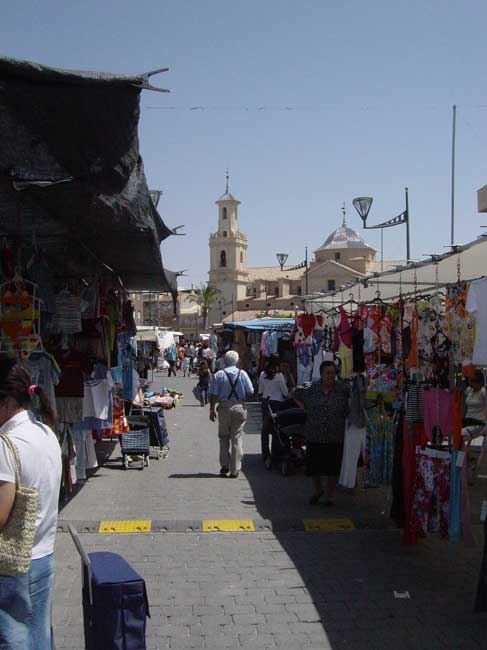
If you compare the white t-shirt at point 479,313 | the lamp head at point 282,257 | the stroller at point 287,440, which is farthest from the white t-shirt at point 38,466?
the lamp head at point 282,257

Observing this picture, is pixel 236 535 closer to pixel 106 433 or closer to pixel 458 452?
pixel 458 452

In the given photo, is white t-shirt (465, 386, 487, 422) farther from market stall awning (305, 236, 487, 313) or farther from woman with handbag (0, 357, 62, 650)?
woman with handbag (0, 357, 62, 650)

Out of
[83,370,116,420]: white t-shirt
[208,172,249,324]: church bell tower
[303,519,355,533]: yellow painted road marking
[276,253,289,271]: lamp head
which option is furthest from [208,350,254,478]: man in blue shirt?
[208,172,249,324]: church bell tower

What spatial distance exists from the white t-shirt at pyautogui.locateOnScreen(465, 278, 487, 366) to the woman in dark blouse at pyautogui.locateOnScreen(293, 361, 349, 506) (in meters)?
2.90

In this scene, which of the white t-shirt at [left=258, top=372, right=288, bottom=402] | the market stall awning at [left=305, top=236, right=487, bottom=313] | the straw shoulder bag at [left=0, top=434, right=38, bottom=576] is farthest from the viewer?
the white t-shirt at [left=258, top=372, right=288, bottom=402]

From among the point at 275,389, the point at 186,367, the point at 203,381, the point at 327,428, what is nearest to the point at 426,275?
the point at 327,428

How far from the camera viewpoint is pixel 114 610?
377cm

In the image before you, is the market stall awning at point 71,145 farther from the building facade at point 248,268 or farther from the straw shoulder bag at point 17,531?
the building facade at point 248,268

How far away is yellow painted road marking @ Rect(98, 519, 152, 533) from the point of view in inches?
288

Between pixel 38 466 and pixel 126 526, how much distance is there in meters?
4.58

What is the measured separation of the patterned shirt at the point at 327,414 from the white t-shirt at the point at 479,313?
9.50 ft

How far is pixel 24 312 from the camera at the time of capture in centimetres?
636

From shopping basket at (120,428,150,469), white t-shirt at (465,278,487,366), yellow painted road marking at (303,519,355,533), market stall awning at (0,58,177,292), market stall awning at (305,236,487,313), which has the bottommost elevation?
yellow painted road marking at (303,519,355,533)

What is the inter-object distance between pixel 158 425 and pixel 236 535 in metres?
5.39
